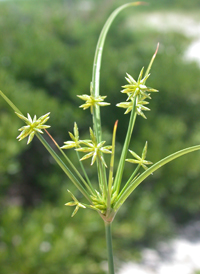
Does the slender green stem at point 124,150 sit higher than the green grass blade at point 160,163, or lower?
higher

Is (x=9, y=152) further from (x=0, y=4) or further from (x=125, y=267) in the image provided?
(x=0, y=4)

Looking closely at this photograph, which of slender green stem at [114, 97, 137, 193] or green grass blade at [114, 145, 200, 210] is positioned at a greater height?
slender green stem at [114, 97, 137, 193]

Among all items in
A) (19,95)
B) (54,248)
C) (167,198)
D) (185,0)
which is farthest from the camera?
(185,0)

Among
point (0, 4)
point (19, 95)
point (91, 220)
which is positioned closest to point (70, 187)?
point (91, 220)

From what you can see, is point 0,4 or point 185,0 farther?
point 185,0

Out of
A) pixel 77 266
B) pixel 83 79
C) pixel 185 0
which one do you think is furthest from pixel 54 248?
pixel 185 0

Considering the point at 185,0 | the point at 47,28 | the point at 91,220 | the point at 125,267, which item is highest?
the point at 185,0

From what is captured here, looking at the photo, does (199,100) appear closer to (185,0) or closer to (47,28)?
(47,28)

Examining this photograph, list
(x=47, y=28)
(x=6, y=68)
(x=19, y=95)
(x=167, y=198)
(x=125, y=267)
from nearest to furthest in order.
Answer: (x=19, y=95) → (x=125, y=267) → (x=6, y=68) → (x=167, y=198) → (x=47, y=28)

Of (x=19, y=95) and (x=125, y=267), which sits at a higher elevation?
(x=19, y=95)
